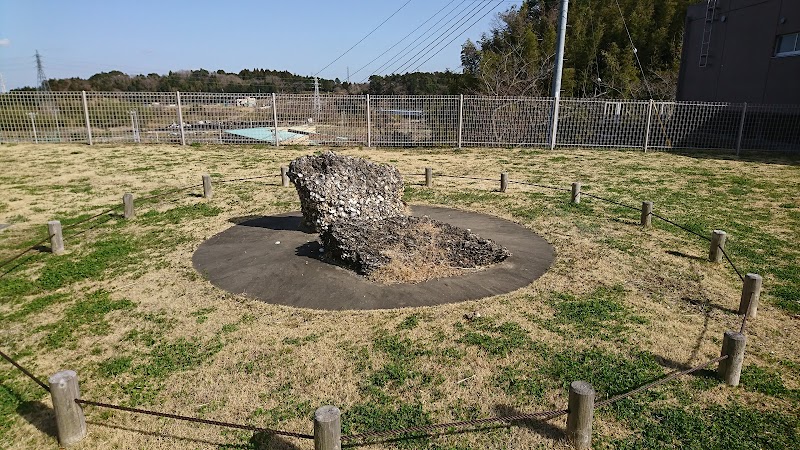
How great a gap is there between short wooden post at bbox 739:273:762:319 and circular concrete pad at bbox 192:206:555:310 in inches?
96.0

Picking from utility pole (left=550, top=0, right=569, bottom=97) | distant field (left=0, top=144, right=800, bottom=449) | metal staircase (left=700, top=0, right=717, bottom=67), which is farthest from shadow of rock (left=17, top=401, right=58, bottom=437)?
metal staircase (left=700, top=0, right=717, bottom=67)

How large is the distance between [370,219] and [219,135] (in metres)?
15.0

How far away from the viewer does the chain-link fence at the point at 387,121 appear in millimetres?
20000

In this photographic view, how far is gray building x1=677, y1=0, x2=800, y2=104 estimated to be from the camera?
20.3 meters

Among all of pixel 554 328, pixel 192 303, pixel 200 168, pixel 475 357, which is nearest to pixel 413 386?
pixel 475 357

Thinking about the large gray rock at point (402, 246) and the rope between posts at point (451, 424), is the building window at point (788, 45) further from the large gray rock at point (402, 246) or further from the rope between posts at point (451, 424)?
the rope between posts at point (451, 424)

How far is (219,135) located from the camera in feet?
68.9

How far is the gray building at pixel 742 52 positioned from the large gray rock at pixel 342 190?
64.0 feet

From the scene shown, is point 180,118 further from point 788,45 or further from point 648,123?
point 788,45

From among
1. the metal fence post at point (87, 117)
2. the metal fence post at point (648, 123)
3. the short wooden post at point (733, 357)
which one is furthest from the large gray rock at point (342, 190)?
the metal fence post at point (87, 117)

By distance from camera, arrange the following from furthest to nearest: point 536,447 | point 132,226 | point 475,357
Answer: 1. point 132,226
2. point 475,357
3. point 536,447

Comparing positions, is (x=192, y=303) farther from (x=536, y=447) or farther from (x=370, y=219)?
(x=536, y=447)

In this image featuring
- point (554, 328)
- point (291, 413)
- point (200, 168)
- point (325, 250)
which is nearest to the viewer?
point (291, 413)

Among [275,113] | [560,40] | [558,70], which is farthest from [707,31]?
[275,113]
